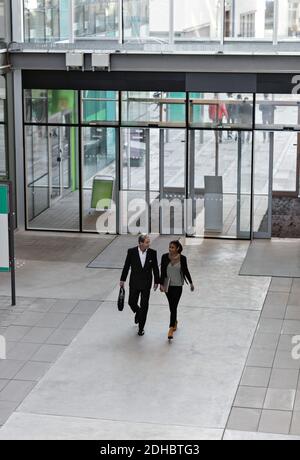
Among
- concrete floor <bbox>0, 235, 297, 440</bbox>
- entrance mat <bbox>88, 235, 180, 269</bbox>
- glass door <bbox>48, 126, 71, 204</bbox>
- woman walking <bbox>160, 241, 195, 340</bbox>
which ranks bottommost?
concrete floor <bbox>0, 235, 297, 440</bbox>

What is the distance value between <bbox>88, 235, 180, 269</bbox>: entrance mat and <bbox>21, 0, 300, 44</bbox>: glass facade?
3986 millimetres

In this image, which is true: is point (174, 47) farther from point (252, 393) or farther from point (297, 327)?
point (252, 393)

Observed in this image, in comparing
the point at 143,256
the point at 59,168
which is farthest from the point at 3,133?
the point at 143,256

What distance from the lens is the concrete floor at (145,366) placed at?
35.0 ft

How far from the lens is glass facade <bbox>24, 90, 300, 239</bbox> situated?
19172mm

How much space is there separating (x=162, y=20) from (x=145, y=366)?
8645mm

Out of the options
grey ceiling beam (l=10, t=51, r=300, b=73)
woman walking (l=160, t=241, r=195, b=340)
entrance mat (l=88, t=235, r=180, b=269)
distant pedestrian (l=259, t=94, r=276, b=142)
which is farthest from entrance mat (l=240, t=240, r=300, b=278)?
woman walking (l=160, t=241, r=195, b=340)

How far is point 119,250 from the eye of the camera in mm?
18688

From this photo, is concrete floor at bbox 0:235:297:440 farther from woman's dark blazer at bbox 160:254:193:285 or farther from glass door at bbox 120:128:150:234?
glass door at bbox 120:128:150:234

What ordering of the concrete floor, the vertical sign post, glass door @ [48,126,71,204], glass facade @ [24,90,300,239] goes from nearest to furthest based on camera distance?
the concrete floor, the vertical sign post, glass facade @ [24,90,300,239], glass door @ [48,126,71,204]

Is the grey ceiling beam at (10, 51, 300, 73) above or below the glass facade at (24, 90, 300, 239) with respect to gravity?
above

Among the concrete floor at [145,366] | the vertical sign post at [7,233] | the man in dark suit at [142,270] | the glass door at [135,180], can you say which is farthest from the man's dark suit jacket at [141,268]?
the glass door at [135,180]

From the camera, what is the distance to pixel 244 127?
1909 centimetres

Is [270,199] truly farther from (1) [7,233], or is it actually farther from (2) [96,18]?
(1) [7,233]
